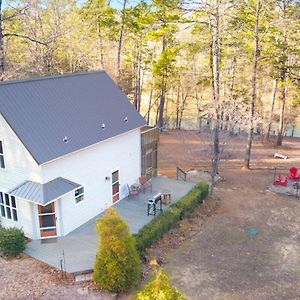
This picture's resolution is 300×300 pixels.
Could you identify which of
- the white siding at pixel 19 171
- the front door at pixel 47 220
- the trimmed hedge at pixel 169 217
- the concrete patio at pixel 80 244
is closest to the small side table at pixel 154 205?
the concrete patio at pixel 80 244

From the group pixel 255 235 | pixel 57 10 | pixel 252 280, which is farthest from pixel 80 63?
pixel 252 280

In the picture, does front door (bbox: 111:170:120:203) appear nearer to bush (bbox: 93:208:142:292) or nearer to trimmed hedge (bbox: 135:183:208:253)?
trimmed hedge (bbox: 135:183:208:253)

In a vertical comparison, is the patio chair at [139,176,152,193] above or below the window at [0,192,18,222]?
below

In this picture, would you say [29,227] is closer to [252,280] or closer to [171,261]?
[171,261]

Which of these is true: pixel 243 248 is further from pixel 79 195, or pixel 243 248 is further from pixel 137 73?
pixel 137 73

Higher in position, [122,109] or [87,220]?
[122,109]

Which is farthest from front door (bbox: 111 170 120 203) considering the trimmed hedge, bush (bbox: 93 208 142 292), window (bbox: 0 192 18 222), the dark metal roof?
bush (bbox: 93 208 142 292)
